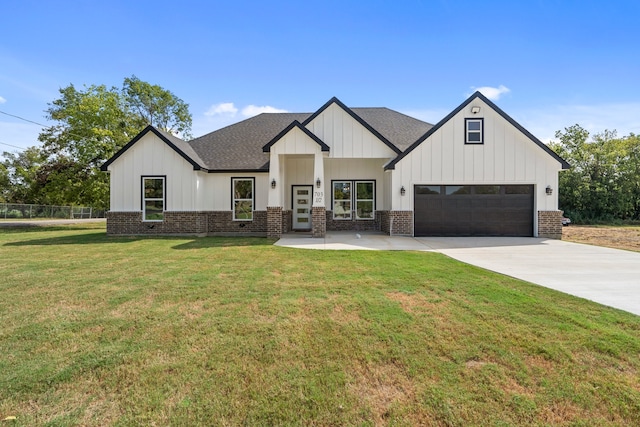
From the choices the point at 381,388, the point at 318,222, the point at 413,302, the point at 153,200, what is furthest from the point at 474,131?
the point at 153,200

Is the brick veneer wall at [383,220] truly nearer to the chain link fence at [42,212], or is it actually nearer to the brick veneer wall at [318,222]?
the brick veneer wall at [318,222]

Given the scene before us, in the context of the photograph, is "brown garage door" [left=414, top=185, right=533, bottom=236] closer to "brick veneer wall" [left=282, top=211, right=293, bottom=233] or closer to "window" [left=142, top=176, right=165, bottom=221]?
"brick veneer wall" [left=282, top=211, right=293, bottom=233]

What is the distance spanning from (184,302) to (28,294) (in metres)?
2.83

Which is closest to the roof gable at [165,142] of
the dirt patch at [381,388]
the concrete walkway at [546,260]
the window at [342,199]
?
the concrete walkway at [546,260]

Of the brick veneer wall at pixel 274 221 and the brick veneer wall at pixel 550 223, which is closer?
the brick veneer wall at pixel 274 221

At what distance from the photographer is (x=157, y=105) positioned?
3503 centimetres

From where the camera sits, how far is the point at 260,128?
18.5m

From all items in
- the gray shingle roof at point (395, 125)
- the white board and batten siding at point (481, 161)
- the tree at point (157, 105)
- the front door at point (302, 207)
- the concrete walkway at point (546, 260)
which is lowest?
the concrete walkway at point (546, 260)

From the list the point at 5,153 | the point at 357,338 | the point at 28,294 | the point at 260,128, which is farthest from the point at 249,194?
the point at 5,153

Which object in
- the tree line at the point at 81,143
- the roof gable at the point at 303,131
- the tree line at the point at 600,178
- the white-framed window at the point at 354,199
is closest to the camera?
the roof gable at the point at 303,131

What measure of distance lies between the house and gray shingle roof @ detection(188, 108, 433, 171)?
6.5 inches

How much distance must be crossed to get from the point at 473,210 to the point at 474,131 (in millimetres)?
3506

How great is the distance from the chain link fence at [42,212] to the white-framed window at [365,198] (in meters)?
40.0

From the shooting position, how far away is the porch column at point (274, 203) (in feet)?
44.5
